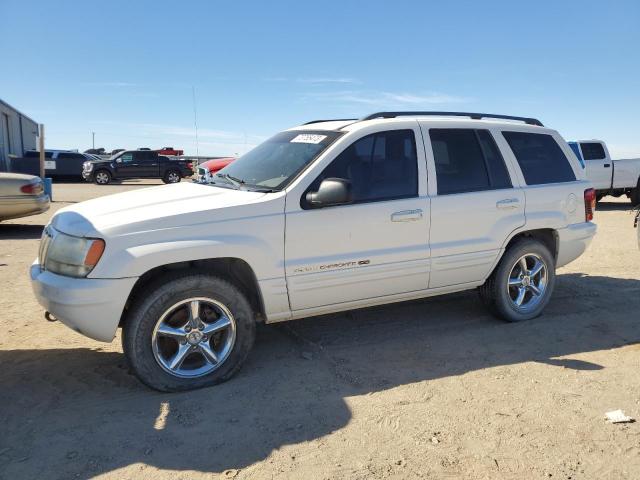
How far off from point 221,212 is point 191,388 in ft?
4.04

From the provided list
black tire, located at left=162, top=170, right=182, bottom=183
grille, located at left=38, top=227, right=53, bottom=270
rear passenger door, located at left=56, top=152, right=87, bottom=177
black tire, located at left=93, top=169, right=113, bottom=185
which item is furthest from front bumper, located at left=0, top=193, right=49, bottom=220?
rear passenger door, located at left=56, top=152, right=87, bottom=177

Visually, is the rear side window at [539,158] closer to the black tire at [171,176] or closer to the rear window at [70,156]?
the black tire at [171,176]

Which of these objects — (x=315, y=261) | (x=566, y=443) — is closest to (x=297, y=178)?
(x=315, y=261)

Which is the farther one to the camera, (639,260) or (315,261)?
(639,260)

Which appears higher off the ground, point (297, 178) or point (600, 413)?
point (297, 178)

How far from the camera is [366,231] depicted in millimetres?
4191

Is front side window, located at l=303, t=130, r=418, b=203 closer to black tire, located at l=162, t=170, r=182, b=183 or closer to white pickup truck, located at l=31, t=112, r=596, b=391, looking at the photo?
white pickup truck, located at l=31, t=112, r=596, b=391

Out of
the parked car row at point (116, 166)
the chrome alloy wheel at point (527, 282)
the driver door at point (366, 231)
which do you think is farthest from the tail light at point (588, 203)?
the parked car row at point (116, 166)

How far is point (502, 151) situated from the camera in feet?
16.5

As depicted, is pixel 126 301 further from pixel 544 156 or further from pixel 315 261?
pixel 544 156

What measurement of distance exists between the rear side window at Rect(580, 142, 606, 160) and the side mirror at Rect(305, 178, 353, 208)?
14184mm

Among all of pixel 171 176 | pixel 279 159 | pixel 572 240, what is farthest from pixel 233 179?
pixel 171 176

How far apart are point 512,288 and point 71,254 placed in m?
3.91

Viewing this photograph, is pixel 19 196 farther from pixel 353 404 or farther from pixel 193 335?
pixel 353 404
